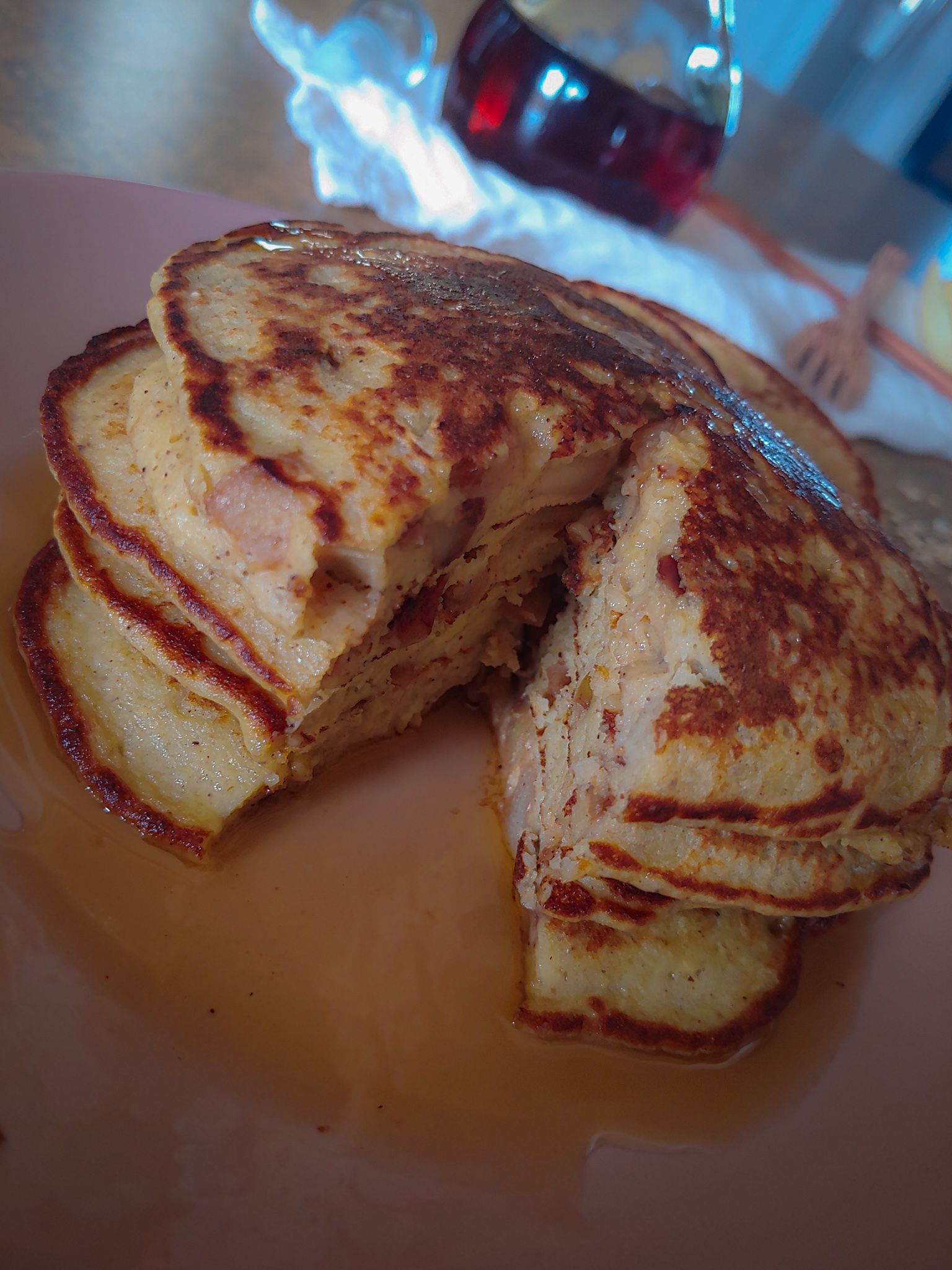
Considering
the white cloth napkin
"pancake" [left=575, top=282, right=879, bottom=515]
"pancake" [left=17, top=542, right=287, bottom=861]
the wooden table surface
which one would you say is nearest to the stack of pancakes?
"pancake" [left=17, top=542, right=287, bottom=861]

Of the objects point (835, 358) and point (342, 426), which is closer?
point (342, 426)

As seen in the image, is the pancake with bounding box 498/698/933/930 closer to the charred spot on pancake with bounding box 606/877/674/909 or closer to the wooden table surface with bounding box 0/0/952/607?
the charred spot on pancake with bounding box 606/877/674/909

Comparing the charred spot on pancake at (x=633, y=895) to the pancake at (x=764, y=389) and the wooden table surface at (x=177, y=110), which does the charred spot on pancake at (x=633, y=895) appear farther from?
the wooden table surface at (x=177, y=110)

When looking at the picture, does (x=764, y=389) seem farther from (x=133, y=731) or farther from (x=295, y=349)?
(x=133, y=731)

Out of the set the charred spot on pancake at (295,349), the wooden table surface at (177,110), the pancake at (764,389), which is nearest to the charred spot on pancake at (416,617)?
the charred spot on pancake at (295,349)

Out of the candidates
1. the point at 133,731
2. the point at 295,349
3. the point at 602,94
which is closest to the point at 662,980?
the point at 133,731

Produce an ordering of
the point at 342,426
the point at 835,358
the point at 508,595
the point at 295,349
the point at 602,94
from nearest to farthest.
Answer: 1. the point at 342,426
2. the point at 295,349
3. the point at 508,595
4. the point at 602,94
5. the point at 835,358
